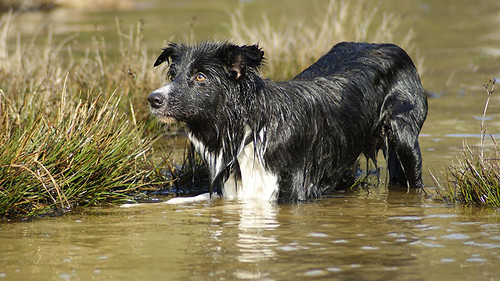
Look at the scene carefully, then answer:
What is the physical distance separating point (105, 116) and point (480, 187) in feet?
11.4

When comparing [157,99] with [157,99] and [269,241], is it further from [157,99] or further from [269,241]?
[269,241]

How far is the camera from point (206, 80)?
7.08 metres

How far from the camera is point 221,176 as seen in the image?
7559 mm

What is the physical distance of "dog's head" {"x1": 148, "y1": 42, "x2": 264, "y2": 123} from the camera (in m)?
6.98

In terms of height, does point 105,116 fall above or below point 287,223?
above

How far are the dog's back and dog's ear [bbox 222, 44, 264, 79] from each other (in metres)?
1.19

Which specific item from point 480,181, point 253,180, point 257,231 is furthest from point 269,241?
point 480,181

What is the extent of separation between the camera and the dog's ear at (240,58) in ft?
23.0

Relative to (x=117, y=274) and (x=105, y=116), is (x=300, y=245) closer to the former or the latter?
(x=117, y=274)

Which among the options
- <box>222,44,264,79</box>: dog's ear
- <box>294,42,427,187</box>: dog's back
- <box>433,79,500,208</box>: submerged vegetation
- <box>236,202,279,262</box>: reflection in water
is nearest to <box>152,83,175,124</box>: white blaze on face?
<box>222,44,264,79</box>: dog's ear

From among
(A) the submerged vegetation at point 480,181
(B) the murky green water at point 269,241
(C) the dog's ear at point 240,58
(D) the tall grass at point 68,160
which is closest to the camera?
(B) the murky green water at point 269,241

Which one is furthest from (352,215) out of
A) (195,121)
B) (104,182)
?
(104,182)

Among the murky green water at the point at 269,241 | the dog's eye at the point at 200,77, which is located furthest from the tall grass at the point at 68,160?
the dog's eye at the point at 200,77

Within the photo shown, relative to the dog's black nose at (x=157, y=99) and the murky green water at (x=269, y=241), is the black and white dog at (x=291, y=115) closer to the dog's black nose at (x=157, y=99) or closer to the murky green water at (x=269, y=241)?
the dog's black nose at (x=157, y=99)
